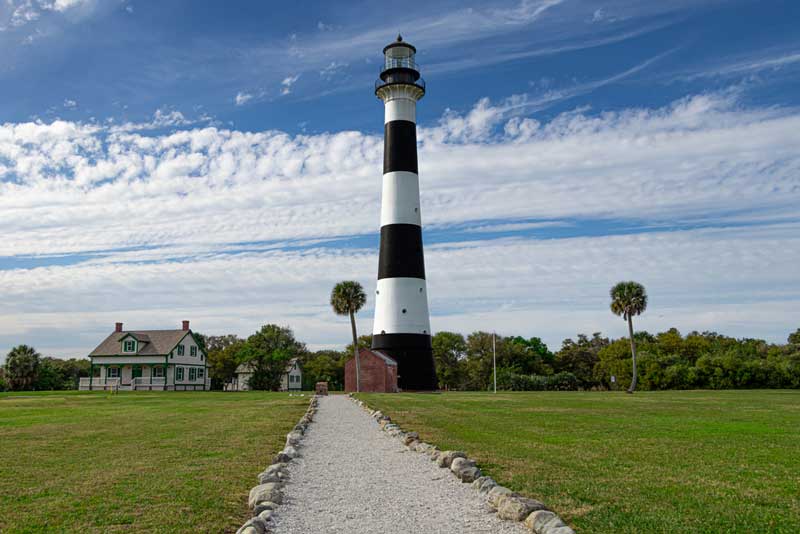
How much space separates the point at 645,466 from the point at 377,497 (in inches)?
180

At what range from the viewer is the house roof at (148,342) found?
56250mm

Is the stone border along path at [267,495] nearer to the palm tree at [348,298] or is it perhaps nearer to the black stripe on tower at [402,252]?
the black stripe on tower at [402,252]

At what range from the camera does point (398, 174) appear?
4222 centimetres

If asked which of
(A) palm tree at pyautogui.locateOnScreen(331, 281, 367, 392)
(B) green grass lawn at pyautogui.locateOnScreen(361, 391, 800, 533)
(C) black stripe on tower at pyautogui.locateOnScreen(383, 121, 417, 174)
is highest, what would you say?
(C) black stripe on tower at pyautogui.locateOnScreen(383, 121, 417, 174)

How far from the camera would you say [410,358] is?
140 ft

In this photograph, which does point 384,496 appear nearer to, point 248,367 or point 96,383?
point 96,383

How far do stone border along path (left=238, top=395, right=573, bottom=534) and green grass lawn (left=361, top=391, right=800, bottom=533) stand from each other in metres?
0.50

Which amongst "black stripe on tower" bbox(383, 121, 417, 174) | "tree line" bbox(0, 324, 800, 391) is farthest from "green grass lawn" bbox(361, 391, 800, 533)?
"tree line" bbox(0, 324, 800, 391)

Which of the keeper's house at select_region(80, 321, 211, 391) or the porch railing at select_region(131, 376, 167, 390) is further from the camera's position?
→ the keeper's house at select_region(80, 321, 211, 391)

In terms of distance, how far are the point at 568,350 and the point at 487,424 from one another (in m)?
53.8

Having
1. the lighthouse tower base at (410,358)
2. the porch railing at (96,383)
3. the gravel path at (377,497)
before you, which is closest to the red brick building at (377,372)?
the lighthouse tower base at (410,358)

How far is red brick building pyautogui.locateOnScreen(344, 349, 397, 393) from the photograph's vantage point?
4209 centimetres

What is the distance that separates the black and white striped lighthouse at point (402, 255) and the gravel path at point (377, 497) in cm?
2818

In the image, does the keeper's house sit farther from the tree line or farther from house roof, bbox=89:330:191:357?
the tree line
